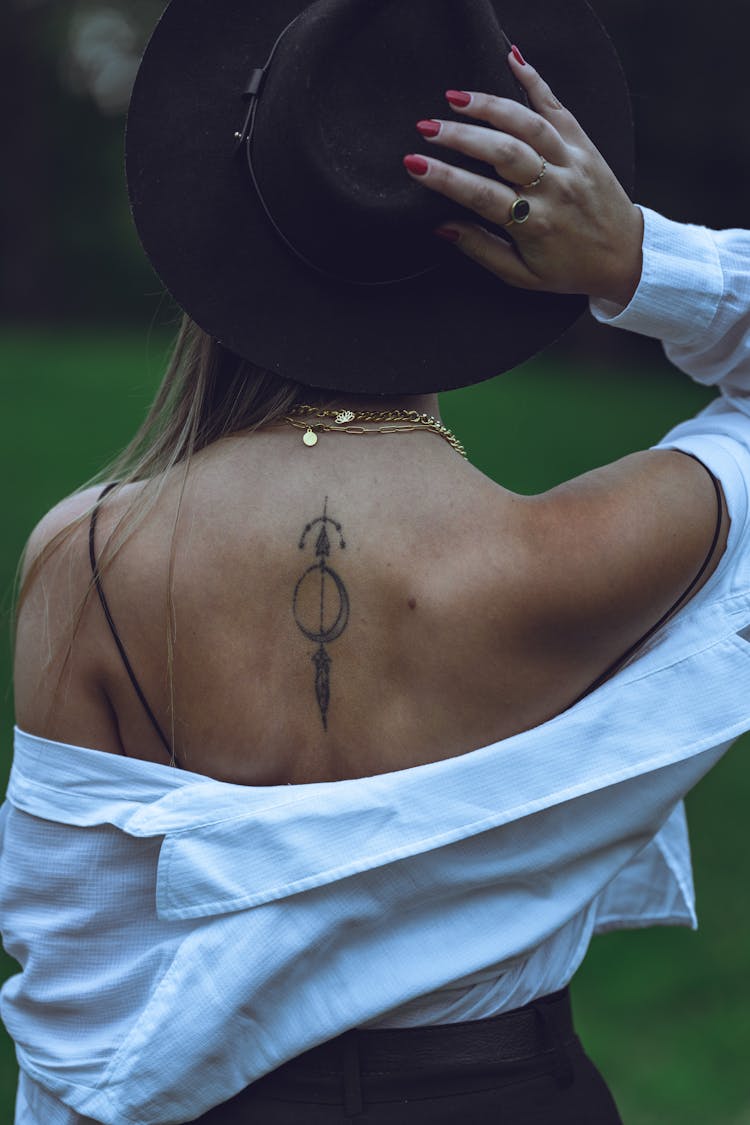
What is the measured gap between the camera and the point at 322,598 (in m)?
1.56

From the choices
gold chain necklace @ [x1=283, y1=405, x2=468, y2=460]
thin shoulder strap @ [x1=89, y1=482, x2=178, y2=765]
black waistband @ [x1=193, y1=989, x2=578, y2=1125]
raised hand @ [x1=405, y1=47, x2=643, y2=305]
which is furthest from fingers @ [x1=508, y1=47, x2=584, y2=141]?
black waistband @ [x1=193, y1=989, x2=578, y2=1125]

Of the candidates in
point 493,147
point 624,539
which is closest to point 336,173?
point 493,147

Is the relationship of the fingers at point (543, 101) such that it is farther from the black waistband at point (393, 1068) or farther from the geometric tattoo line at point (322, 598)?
the black waistband at point (393, 1068)

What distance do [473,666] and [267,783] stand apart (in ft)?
1.01

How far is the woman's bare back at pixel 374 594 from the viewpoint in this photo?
5.06 ft

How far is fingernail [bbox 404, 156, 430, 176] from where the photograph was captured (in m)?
1.49

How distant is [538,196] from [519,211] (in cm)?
3

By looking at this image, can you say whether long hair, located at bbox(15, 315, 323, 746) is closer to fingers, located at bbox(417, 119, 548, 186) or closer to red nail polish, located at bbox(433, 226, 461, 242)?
red nail polish, located at bbox(433, 226, 461, 242)

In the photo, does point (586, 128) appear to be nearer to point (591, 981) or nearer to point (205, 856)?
point (205, 856)

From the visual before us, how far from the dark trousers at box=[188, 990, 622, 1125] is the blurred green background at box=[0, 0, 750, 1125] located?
0.99 metres

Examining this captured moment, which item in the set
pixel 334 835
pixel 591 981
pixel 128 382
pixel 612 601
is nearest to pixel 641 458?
pixel 612 601

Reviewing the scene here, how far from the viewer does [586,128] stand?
5.57 feet

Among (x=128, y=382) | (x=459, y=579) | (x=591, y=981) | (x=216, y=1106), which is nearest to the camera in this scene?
(x=459, y=579)

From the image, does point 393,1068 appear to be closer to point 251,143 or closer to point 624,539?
point 624,539
